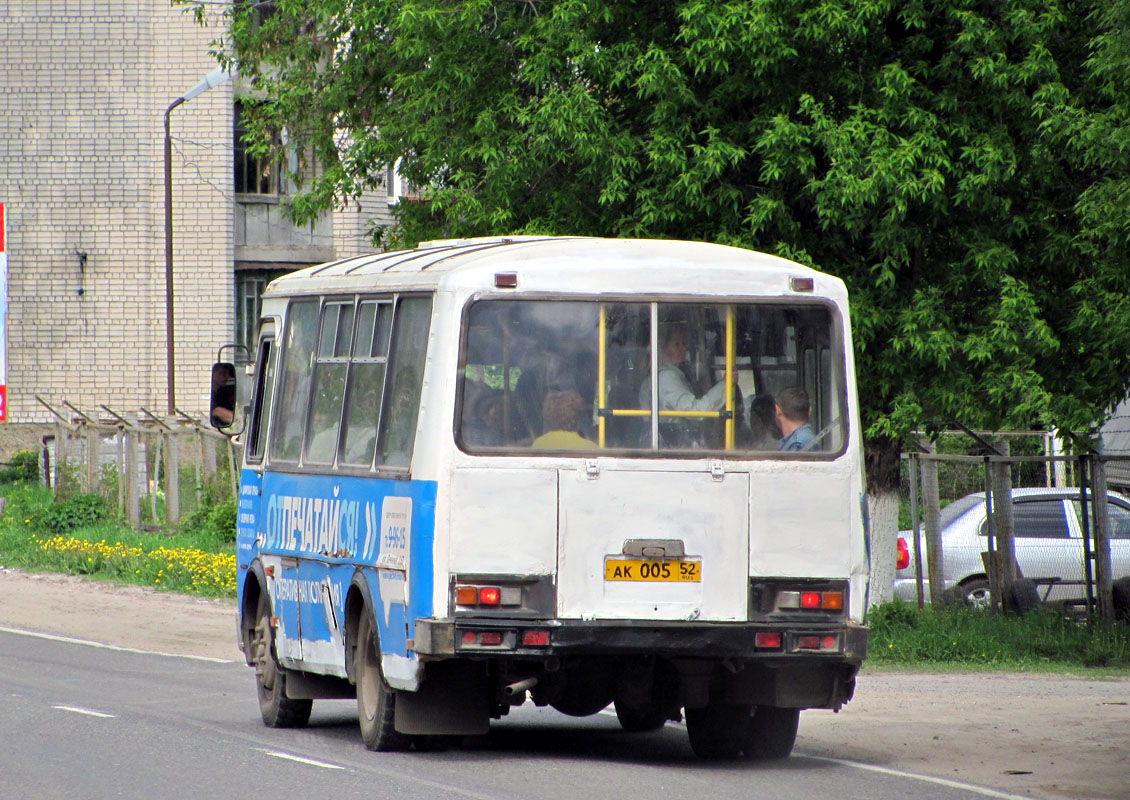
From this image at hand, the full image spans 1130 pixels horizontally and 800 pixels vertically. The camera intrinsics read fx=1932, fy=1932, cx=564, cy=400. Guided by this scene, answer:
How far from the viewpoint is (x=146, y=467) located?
95.8 feet

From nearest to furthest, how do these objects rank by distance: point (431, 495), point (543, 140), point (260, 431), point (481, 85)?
point (431, 495) → point (260, 431) → point (543, 140) → point (481, 85)

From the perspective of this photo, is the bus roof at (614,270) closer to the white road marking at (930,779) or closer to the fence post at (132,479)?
the white road marking at (930,779)

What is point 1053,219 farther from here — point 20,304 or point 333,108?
point 20,304

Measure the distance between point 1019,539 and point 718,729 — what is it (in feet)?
29.1

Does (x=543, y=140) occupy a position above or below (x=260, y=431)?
above

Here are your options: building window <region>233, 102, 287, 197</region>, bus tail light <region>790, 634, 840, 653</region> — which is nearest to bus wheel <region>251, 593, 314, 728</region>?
bus tail light <region>790, 634, 840, 653</region>

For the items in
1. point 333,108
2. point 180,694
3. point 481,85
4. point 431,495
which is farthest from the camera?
point 333,108

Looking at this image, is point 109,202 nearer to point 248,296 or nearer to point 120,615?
point 248,296

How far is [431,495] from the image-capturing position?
31.1ft

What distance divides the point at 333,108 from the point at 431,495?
1099 cm

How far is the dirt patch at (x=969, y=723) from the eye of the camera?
1027 cm

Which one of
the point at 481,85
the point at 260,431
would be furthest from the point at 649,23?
the point at 260,431

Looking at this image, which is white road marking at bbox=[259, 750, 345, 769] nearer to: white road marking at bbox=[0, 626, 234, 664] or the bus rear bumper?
the bus rear bumper

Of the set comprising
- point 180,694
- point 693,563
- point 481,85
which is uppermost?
point 481,85
